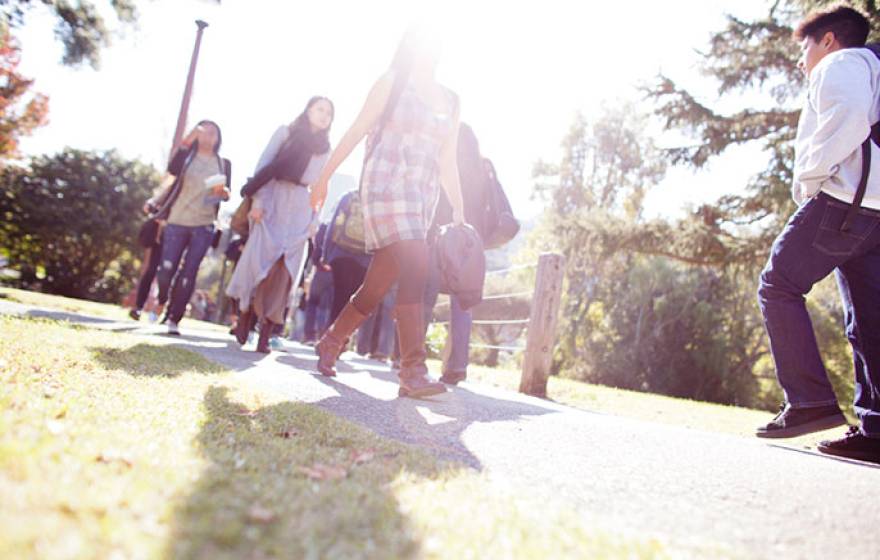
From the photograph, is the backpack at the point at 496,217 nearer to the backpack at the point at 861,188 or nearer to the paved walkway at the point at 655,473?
the paved walkway at the point at 655,473

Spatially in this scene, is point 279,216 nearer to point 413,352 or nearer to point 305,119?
point 305,119

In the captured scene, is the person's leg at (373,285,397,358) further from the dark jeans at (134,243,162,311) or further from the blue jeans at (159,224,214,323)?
the dark jeans at (134,243,162,311)

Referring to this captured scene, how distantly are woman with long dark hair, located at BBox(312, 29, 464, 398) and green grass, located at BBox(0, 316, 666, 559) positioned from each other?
1058 millimetres

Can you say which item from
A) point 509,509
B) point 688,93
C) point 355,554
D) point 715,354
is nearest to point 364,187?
point 509,509

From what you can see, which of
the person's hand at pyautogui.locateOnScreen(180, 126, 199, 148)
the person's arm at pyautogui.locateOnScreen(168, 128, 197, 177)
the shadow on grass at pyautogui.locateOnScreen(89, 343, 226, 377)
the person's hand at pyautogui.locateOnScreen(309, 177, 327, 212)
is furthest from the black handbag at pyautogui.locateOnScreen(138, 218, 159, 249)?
the person's hand at pyautogui.locateOnScreen(309, 177, 327, 212)

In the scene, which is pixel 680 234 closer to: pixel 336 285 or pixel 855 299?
pixel 336 285

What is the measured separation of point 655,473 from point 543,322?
11.4 feet

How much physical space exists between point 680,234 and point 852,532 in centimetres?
923

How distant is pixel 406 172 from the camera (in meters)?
3.33

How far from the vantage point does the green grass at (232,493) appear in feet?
3.40

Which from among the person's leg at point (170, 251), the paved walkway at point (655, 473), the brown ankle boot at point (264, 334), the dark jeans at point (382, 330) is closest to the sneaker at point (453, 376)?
the paved walkway at point (655, 473)

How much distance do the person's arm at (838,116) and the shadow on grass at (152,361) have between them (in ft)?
10.4

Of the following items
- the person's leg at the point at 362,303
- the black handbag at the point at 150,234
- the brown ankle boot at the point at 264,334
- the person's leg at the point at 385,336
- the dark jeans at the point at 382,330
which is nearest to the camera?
the person's leg at the point at 362,303

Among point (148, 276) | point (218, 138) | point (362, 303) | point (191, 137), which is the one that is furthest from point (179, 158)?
point (362, 303)
